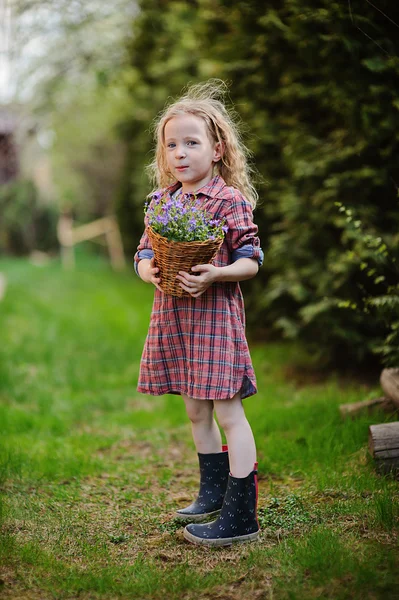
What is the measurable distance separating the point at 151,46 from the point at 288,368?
5.19 m

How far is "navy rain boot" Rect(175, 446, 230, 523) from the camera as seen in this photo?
3.00 meters

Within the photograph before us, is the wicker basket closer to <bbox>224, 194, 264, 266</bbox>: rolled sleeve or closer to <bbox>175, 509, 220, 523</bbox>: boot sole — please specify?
<bbox>224, 194, 264, 266</bbox>: rolled sleeve

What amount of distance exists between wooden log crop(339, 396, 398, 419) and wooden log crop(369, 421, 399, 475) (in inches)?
26.1

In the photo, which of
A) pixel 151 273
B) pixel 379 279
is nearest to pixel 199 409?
pixel 151 273

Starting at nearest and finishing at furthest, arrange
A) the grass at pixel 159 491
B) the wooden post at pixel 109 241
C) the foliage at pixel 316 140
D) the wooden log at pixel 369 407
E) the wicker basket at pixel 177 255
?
the grass at pixel 159 491 → the wicker basket at pixel 177 255 → the wooden log at pixel 369 407 → the foliage at pixel 316 140 → the wooden post at pixel 109 241

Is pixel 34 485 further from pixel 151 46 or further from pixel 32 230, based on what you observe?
pixel 32 230

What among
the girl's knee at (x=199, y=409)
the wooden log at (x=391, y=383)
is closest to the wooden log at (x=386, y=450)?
the wooden log at (x=391, y=383)

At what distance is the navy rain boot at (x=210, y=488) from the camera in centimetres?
300

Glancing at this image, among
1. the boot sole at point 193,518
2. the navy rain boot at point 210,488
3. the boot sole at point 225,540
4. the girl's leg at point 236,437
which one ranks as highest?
the girl's leg at point 236,437

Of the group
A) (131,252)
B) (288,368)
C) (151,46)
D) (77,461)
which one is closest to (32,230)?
(131,252)

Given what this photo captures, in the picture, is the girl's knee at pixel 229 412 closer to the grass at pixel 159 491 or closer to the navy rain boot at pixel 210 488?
the navy rain boot at pixel 210 488

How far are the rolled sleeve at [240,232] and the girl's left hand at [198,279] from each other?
19cm

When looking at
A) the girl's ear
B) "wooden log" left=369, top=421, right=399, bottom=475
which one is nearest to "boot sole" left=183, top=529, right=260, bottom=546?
"wooden log" left=369, top=421, right=399, bottom=475

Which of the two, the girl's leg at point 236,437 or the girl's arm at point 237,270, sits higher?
the girl's arm at point 237,270
